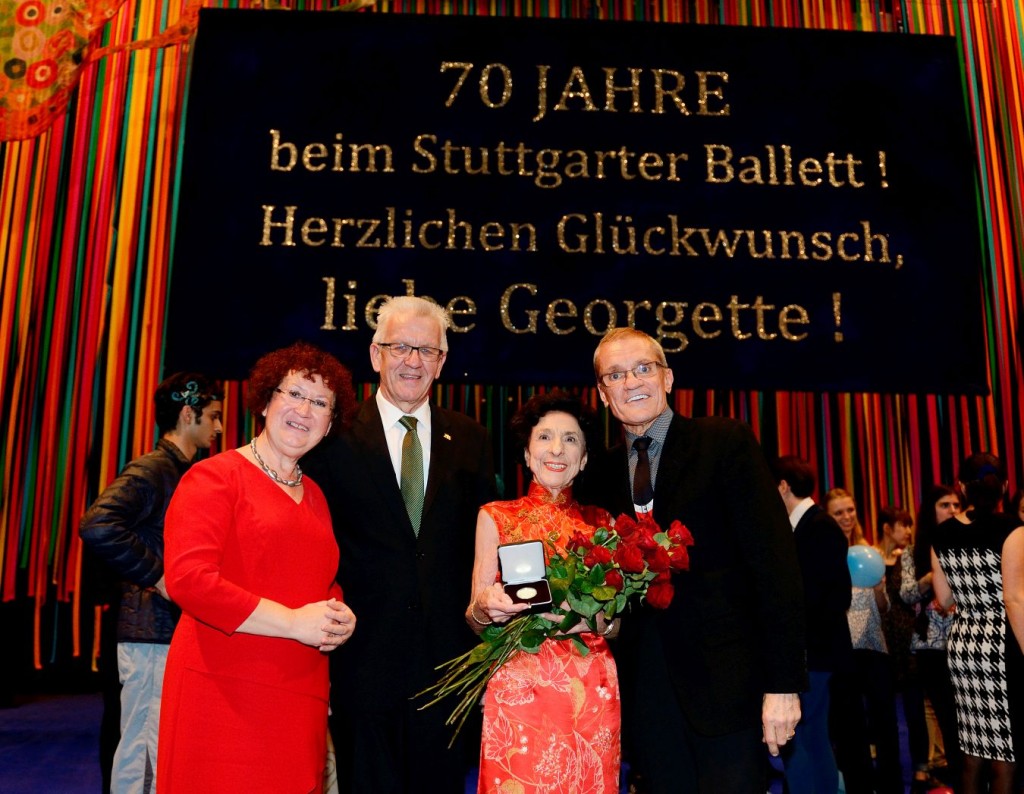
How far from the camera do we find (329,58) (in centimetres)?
438

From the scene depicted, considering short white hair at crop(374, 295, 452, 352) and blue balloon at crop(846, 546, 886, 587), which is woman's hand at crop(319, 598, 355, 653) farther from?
blue balloon at crop(846, 546, 886, 587)

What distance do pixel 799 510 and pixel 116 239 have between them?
4.61 metres

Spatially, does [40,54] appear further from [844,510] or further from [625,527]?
[844,510]

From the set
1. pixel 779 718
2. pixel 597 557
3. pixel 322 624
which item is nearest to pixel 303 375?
pixel 322 624

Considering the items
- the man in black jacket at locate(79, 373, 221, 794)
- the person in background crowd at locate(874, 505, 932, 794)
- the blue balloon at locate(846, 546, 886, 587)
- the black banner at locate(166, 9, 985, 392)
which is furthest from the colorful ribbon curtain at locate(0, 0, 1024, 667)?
the man in black jacket at locate(79, 373, 221, 794)

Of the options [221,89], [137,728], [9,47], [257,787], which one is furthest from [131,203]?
[257,787]

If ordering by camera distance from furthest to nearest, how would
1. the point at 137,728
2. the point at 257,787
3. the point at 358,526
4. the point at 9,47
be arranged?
the point at 9,47, the point at 137,728, the point at 358,526, the point at 257,787

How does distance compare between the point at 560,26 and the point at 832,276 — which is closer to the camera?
the point at 832,276

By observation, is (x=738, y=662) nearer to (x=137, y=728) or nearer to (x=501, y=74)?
(x=137, y=728)

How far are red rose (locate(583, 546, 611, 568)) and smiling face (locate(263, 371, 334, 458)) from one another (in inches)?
29.6

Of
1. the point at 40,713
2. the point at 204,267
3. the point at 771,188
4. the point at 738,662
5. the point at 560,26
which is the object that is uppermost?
the point at 560,26

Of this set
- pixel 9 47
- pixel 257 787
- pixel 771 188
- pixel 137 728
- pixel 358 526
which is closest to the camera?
pixel 257 787

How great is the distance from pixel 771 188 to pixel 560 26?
4.32ft

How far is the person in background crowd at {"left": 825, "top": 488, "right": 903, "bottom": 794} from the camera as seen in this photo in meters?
3.91
